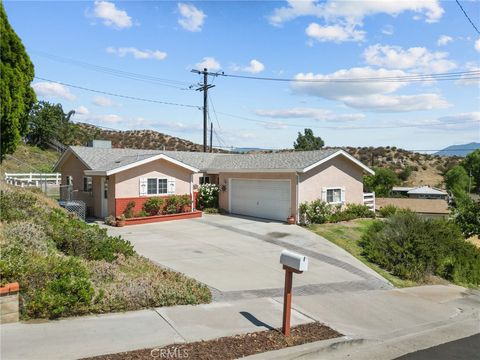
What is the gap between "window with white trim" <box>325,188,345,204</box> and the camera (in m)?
20.6

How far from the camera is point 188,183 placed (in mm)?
A: 21938

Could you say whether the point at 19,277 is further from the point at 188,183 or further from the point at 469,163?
the point at 469,163

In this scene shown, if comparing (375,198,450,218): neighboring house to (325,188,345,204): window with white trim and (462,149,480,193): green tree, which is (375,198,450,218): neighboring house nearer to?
(325,188,345,204): window with white trim

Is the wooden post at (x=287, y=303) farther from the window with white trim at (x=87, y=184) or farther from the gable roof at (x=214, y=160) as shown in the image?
the window with white trim at (x=87, y=184)

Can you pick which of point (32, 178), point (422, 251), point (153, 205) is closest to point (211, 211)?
point (153, 205)

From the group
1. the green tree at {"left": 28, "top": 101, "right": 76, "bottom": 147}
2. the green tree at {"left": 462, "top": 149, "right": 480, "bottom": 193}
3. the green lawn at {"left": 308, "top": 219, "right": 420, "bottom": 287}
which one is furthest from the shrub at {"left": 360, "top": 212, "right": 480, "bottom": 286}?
the green tree at {"left": 28, "top": 101, "right": 76, "bottom": 147}

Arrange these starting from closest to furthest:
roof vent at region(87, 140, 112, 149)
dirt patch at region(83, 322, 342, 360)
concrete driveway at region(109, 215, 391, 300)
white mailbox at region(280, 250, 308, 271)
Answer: dirt patch at region(83, 322, 342, 360), white mailbox at region(280, 250, 308, 271), concrete driveway at region(109, 215, 391, 300), roof vent at region(87, 140, 112, 149)

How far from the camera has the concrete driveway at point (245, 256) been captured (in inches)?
383

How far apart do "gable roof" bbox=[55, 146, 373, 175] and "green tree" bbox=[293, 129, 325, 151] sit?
18.8 meters

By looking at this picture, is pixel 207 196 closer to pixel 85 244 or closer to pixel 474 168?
pixel 85 244

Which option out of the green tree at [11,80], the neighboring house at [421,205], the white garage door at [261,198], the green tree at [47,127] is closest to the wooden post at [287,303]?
the green tree at [11,80]

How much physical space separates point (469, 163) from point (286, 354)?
48941 mm

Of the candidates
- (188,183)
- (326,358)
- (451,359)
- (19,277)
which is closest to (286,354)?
(326,358)

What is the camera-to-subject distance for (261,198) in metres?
21.2
